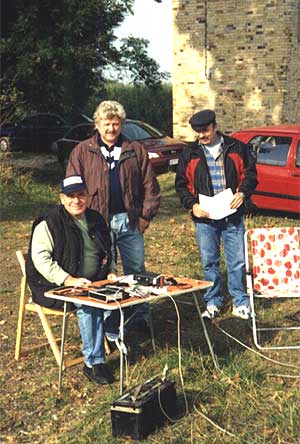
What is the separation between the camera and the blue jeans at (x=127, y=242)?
585 centimetres

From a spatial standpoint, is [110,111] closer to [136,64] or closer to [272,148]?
[272,148]

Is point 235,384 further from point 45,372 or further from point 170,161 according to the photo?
point 170,161

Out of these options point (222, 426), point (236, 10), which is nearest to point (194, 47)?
point (236, 10)

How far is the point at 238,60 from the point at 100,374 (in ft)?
55.3

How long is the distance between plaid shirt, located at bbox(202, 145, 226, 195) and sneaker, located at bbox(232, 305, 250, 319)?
1095mm

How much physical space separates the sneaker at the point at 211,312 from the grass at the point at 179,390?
9cm

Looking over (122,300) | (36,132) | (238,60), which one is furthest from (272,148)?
(36,132)

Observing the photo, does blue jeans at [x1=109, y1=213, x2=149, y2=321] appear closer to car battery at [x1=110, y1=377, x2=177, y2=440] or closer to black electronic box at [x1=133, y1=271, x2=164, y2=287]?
black electronic box at [x1=133, y1=271, x2=164, y2=287]

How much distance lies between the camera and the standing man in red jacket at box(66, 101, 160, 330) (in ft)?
18.8

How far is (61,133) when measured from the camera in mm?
25719

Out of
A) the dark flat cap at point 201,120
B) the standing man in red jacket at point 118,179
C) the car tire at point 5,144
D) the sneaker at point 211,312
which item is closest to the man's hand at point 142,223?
the standing man in red jacket at point 118,179

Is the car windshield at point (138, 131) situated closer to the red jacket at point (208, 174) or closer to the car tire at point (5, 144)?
the car tire at point (5, 144)

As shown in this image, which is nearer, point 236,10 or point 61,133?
point 236,10

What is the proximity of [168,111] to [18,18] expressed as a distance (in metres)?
13.3
